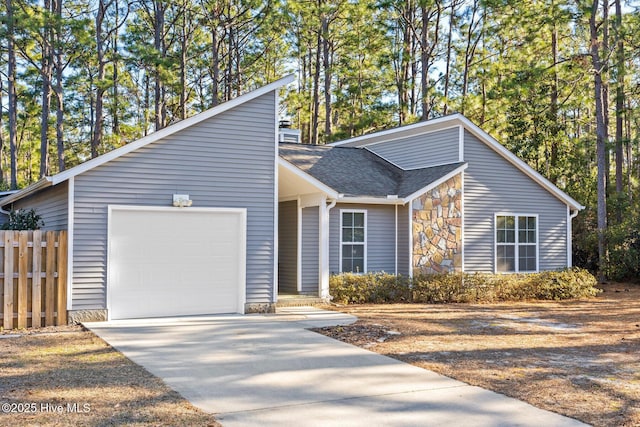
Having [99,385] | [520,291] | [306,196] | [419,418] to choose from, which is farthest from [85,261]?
[520,291]

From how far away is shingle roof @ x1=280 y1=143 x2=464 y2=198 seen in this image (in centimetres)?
1656

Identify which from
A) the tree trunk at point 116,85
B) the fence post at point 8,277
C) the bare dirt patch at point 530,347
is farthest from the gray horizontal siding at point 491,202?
the tree trunk at point 116,85

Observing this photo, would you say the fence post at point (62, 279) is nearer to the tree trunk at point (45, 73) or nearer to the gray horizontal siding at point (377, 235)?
the gray horizontal siding at point (377, 235)

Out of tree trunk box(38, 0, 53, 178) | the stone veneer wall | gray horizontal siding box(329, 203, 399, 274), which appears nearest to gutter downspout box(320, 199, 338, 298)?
gray horizontal siding box(329, 203, 399, 274)

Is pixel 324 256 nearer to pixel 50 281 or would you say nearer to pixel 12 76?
pixel 50 281

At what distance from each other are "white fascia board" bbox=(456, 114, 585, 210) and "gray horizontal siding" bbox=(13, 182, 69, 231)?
1036cm

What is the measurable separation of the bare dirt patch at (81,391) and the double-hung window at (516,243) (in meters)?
12.1

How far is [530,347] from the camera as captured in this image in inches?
381

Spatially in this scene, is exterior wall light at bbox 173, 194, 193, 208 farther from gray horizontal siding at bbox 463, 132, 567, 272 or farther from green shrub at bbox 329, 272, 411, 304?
gray horizontal siding at bbox 463, 132, 567, 272

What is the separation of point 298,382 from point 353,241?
9010 millimetres

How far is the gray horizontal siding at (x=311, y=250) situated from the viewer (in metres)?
15.3

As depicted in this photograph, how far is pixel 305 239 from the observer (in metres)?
15.4

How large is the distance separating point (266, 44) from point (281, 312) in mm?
22095

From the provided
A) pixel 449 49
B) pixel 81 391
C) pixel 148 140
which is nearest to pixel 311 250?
pixel 148 140
